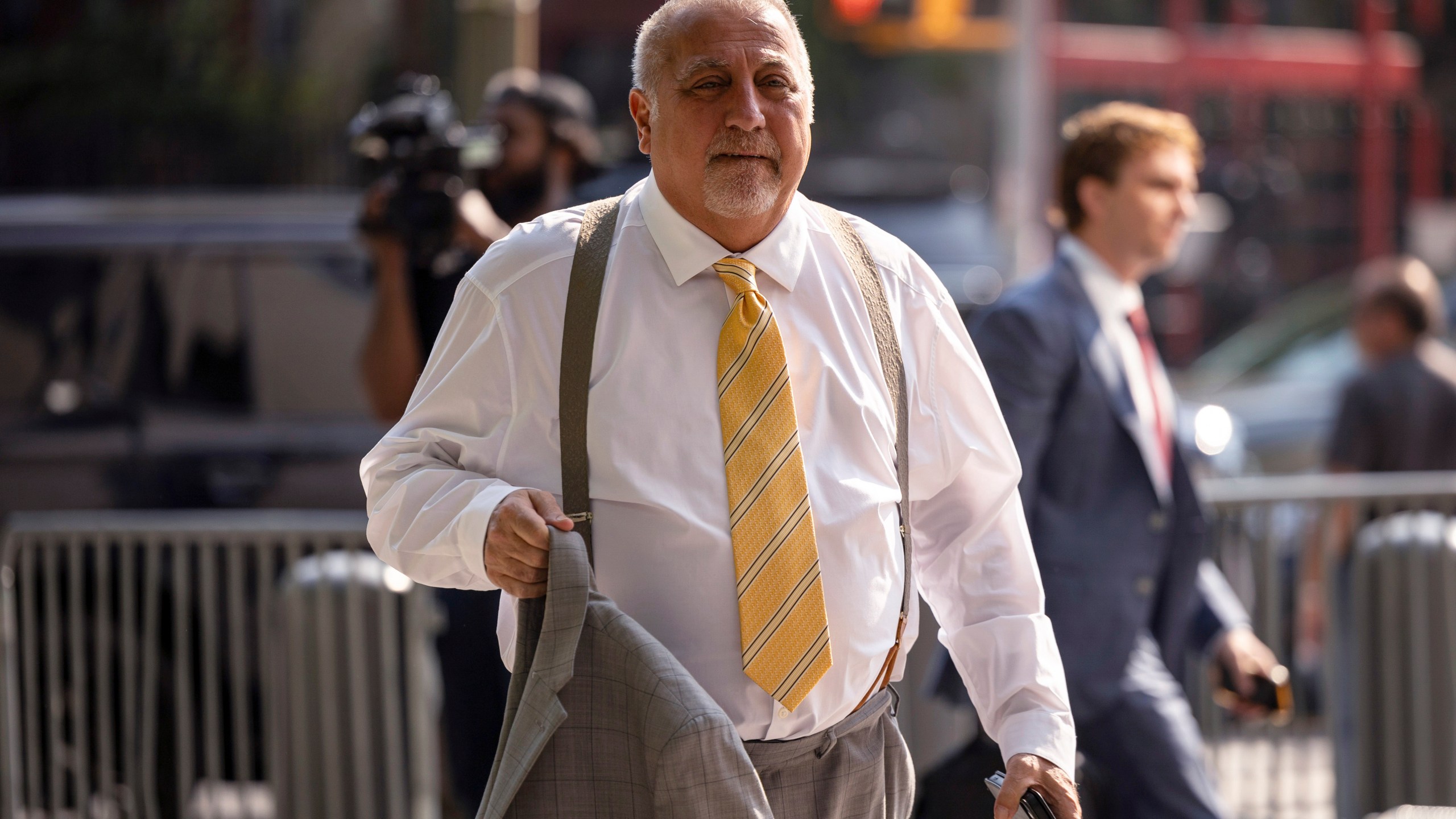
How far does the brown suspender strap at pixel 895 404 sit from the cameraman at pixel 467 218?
179 centimetres

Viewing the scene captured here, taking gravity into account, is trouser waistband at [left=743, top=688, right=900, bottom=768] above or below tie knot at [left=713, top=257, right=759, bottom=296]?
below

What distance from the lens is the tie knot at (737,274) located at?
2.33m

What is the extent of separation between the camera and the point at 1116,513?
3.72 metres

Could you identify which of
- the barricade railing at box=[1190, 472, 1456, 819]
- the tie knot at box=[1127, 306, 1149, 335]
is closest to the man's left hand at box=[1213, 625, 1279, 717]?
the tie knot at box=[1127, 306, 1149, 335]

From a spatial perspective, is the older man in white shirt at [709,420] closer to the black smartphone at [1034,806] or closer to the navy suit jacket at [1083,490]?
the black smartphone at [1034,806]

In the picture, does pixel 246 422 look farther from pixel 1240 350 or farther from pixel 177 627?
pixel 1240 350

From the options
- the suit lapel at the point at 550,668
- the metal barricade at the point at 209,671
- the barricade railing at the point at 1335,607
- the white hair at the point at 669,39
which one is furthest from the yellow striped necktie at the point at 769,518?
the barricade railing at the point at 1335,607

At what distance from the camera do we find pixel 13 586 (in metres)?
4.78

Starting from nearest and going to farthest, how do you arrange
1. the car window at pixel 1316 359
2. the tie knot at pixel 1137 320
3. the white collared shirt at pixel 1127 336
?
1. the white collared shirt at pixel 1127 336
2. the tie knot at pixel 1137 320
3. the car window at pixel 1316 359

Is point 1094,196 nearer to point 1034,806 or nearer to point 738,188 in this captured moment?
point 738,188

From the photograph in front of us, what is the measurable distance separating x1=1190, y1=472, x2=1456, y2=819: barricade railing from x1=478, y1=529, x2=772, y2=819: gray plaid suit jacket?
318cm

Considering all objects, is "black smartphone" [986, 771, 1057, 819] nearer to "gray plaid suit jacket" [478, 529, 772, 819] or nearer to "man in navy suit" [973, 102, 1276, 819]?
"gray plaid suit jacket" [478, 529, 772, 819]

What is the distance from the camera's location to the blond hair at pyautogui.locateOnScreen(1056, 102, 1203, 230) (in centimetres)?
399

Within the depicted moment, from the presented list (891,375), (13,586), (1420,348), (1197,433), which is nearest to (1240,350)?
(1197,433)
